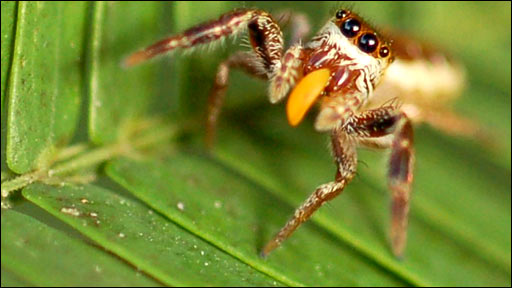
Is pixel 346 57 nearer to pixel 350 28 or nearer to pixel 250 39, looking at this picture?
pixel 350 28

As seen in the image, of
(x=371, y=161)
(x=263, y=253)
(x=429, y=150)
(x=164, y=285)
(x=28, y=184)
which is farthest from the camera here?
(x=429, y=150)

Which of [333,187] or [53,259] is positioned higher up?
[53,259]

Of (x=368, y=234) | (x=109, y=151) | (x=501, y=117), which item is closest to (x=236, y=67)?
(x=109, y=151)

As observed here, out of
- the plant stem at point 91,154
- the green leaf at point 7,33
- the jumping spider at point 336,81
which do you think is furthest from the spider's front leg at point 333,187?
the green leaf at point 7,33

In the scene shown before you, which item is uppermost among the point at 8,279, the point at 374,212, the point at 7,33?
the point at 7,33

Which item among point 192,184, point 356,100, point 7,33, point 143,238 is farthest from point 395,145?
point 7,33

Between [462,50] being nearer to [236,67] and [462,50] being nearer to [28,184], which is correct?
[236,67]

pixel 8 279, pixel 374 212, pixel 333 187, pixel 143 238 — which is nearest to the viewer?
pixel 8 279
